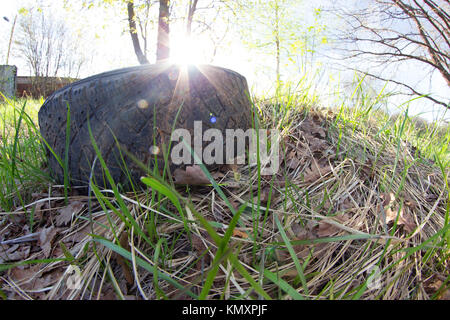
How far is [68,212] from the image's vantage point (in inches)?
38.4

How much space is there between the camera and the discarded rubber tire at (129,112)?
0.96m

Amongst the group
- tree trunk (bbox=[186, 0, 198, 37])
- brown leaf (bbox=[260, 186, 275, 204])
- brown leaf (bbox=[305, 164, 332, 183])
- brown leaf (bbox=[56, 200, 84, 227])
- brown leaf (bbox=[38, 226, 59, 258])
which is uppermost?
tree trunk (bbox=[186, 0, 198, 37])

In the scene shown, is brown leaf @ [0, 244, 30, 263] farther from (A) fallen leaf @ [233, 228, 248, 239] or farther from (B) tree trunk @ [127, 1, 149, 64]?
(B) tree trunk @ [127, 1, 149, 64]

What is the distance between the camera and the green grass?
2.07 ft

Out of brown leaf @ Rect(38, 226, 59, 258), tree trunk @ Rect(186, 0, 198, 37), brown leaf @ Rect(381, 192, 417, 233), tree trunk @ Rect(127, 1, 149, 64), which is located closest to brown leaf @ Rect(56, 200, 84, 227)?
brown leaf @ Rect(38, 226, 59, 258)

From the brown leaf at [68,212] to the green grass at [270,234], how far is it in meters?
0.04

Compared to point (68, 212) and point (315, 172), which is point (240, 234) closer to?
point (315, 172)

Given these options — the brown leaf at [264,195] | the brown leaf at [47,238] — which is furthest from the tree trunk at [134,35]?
the brown leaf at [264,195]

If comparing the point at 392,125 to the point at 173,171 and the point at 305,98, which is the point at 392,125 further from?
the point at 173,171

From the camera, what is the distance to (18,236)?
978 millimetres

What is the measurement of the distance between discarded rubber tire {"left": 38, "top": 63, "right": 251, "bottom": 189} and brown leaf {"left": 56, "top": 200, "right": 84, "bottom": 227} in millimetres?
109

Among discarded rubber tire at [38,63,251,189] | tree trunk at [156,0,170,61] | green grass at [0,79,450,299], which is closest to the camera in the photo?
green grass at [0,79,450,299]
